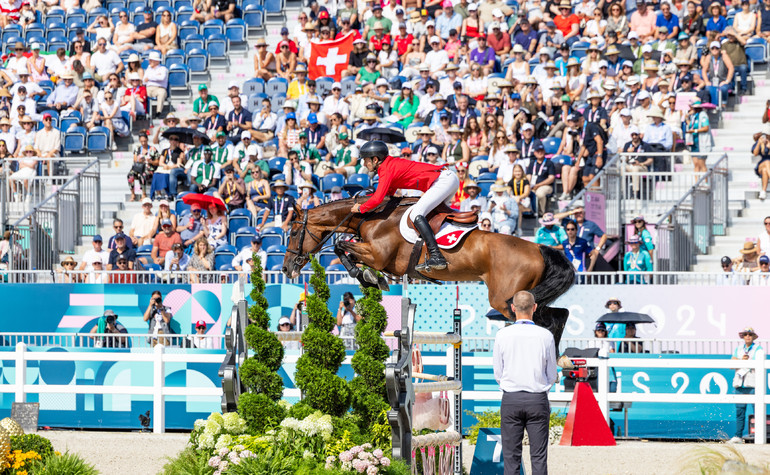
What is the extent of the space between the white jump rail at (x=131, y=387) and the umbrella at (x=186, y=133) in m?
6.23

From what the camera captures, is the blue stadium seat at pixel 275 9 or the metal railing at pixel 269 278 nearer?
the metal railing at pixel 269 278

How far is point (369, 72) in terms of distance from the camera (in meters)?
21.5

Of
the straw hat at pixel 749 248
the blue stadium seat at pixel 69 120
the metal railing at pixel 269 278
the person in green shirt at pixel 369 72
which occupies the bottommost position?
the metal railing at pixel 269 278

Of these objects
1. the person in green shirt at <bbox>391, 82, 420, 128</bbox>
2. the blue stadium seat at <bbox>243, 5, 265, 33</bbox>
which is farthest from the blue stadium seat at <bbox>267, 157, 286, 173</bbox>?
the blue stadium seat at <bbox>243, 5, 265, 33</bbox>

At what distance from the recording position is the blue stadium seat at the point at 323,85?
70.7 feet

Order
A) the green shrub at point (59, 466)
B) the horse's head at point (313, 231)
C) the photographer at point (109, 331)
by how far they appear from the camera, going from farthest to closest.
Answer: the photographer at point (109, 331), the horse's head at point (313, 231), the green shrub at point (59, 466)

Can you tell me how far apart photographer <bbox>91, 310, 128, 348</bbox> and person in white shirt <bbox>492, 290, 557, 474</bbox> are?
8400 mm

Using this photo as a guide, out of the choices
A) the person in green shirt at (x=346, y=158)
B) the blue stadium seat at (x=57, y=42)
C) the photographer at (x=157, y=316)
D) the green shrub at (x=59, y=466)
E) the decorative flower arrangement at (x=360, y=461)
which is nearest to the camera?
the decorative flower arrangement at (x=360, y=461)

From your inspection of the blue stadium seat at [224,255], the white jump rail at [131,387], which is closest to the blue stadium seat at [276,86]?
the blue stadium seat at [224,255]

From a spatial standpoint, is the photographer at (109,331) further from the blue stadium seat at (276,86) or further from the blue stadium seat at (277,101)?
the blue stadium seat at (276,86)

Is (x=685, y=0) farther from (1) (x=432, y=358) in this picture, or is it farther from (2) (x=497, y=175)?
(1) (x=432, y=358)

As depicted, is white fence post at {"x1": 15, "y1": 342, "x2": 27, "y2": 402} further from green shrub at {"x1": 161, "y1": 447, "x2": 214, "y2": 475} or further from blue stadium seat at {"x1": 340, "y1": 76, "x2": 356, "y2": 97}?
blue stadium seat at {"x1": 340, "y1": 76, "x2": 356, "y2": 97}

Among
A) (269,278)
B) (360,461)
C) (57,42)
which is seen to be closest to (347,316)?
(269,278)

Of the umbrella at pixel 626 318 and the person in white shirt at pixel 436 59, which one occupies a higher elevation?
the person in white shirt at pixel 436 59
